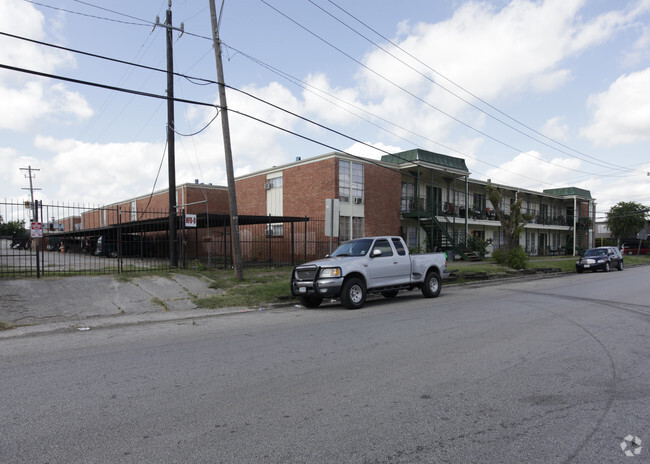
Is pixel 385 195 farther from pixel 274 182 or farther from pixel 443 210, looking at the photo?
pixel 274 182

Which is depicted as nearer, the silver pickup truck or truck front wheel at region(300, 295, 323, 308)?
the silver pickup truck

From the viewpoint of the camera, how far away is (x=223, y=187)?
34.7 metres

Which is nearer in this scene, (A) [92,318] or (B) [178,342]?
(B) [178,342]

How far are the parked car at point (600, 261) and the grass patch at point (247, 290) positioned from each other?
18.7 meters

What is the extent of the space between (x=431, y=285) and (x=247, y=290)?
5.65 meters

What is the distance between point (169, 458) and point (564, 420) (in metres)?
3.38

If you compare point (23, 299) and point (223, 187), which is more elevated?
point (223, 187)

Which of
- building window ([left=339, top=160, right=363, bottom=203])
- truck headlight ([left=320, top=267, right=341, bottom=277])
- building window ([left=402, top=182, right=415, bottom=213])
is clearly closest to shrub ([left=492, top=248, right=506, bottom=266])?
building window ([left=402, top=182, right=415, bottom=213])

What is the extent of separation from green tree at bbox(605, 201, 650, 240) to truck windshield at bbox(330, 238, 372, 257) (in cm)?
5500

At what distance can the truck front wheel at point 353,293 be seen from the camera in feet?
35.5

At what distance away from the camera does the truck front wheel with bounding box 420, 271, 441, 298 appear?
42.6 feet

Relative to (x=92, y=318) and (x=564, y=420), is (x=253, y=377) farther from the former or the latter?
(x=92, y=318)

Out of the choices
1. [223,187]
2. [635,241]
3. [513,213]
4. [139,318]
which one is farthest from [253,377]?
[635,241]

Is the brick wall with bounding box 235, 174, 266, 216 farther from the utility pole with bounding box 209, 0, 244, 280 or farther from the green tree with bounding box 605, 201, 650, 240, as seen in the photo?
the green tree with bounding box 605, 201, 650, 240
